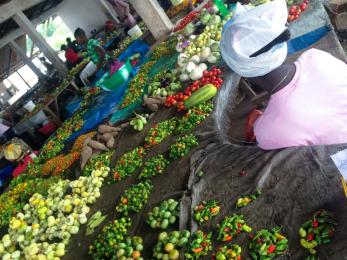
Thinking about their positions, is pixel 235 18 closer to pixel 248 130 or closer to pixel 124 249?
pixel 248 130

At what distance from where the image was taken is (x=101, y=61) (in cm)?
1062

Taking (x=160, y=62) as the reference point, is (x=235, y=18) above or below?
above

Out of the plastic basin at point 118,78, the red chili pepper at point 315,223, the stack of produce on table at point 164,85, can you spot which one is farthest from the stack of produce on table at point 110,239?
the plastic basin at point 118,78

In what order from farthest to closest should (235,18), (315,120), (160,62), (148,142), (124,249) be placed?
(160,62) < (148,142) < (124,249) < (235,18) < (315,120)

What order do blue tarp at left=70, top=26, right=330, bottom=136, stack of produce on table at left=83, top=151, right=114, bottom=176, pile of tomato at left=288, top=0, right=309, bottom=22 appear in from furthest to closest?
pile of tomato at left=288, top=0, right=309, bottom=22 < stack of produce on table at left=83, top=151, right=114, bottom=176 < blue tarp at left=70, top=26, right=330, bottom=136

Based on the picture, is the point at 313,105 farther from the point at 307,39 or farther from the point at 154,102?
the point at 154,102

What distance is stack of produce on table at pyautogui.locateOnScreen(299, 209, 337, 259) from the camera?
2336 millimetres

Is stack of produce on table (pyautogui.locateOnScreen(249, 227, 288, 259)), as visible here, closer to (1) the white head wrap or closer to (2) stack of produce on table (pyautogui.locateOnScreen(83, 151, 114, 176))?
(1) the white head wrap

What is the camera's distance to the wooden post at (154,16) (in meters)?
8.53

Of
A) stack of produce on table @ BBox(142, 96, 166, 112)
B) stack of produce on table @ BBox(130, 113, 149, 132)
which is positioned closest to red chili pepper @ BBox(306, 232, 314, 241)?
stack of produce on table @ BBox(130, 113, 149, 132)

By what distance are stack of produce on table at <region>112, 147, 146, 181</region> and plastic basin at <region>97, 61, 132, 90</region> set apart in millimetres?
3435

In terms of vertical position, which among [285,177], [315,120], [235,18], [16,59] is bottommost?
[285,177]

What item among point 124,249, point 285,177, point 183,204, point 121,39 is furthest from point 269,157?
point 121,39

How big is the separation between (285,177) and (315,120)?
2.16ft
